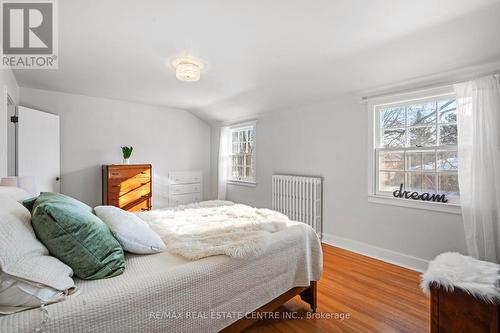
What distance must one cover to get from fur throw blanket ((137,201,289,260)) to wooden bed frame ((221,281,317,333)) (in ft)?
1.33

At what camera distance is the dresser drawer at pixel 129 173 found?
12.6 feet

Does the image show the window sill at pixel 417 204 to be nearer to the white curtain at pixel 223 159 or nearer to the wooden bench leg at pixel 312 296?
the wooden bench leg at pixel 312 296

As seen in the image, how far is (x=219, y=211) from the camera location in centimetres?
242

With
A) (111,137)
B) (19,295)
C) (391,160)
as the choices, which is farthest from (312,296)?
(111,137)

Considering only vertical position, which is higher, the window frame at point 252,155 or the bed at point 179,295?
the window frame at point 252,155

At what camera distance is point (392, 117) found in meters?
2.91

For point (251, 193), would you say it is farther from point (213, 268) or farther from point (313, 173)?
point (213, 268)

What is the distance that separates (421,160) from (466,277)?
147 centimetres

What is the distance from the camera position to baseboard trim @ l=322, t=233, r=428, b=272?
103 inches

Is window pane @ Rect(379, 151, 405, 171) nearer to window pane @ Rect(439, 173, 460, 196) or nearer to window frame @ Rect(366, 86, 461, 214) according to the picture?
window frame @ Rect(366, 86, 461, 214)

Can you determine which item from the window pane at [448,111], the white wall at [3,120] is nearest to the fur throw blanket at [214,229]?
the white wall at [3,120]

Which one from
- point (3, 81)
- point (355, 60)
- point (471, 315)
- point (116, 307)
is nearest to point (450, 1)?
point (355, 60)

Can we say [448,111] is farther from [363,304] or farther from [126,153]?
[126,153]

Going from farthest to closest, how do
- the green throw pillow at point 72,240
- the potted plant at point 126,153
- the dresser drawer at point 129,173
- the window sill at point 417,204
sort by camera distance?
1. the potted plant at point 126,153
2. the dresser drawer at point 129,173
3. the window sill at point 417,204
4. the green throw pillow at point 72,240
